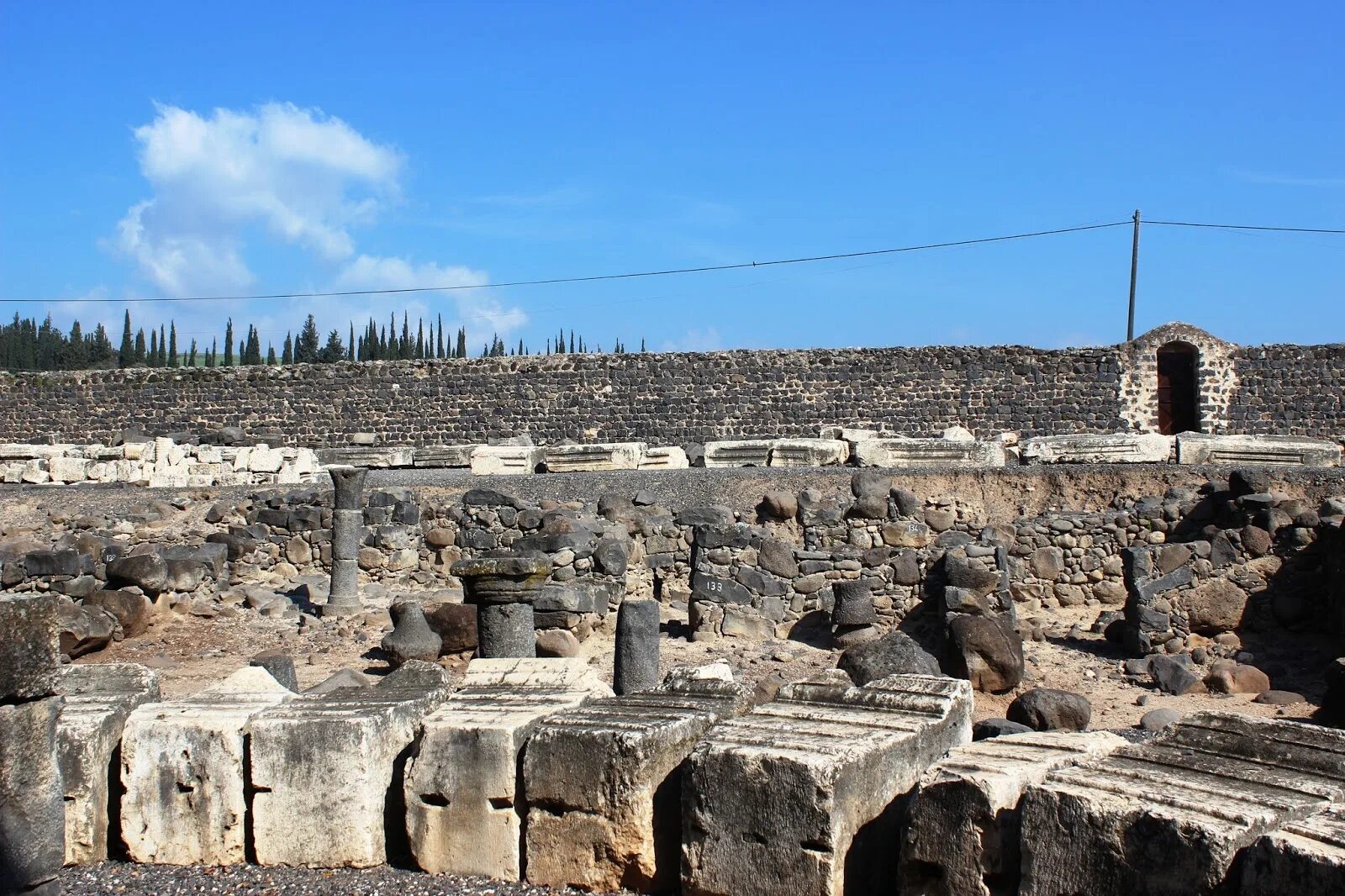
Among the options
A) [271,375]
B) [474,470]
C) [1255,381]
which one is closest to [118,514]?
[474,470]

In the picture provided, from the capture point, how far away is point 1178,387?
23719 mm

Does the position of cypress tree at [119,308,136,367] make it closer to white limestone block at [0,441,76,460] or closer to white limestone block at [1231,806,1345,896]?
white limestone block at [0,441,76,460]

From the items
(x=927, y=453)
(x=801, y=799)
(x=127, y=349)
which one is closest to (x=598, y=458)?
(x=927, y=453)

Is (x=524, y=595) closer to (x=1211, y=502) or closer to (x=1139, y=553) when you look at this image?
(x=1139, y=553)

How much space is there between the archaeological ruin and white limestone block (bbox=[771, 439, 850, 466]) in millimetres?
54

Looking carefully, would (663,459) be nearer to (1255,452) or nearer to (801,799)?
(1255,452)

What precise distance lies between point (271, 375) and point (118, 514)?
1211 cm

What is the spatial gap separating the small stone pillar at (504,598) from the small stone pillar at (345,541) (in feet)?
17.7

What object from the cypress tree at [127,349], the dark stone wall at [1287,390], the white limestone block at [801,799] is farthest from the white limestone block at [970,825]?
the cypress tree at [127,349]

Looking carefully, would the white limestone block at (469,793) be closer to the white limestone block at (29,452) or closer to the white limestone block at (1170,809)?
the white limestone block at (1170,809)

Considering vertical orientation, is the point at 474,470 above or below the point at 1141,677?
above

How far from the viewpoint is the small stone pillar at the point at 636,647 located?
8797 mm

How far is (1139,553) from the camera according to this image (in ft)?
36.3

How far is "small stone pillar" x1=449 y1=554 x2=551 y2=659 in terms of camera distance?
810 cm
